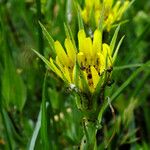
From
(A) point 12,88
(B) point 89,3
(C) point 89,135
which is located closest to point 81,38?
(C) point 89,135

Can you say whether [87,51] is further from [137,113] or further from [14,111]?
[137,113]

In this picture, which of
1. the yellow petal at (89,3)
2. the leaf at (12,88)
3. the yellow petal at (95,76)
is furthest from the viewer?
the leaf at (12,88)

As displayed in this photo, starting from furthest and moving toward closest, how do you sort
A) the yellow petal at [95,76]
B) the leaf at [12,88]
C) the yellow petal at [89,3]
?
the leaf at [12,88] → the yellow petal at [89,3] → the yellow petal at [95,76]

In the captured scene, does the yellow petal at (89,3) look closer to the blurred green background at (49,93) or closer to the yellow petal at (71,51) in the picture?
the blurred green background at (49,93)

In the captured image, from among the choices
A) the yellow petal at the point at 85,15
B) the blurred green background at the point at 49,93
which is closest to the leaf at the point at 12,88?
the blurred green background at the point at 49,93

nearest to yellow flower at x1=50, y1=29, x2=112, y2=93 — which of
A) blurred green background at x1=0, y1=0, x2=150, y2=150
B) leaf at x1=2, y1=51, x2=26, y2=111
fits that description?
blurred green background at x1=0, y1=0, x2=150, y2=150

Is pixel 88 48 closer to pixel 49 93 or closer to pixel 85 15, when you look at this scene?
pixel 85 15
